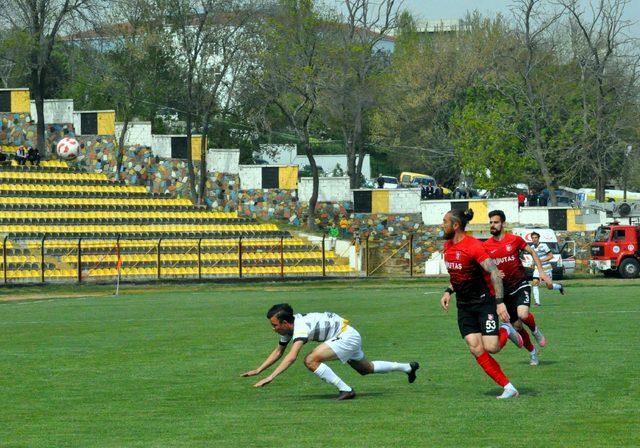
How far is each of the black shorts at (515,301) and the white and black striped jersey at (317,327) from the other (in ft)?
13.3

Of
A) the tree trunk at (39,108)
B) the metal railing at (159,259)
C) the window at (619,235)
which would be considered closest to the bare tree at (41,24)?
the tree trunk at (39,108)

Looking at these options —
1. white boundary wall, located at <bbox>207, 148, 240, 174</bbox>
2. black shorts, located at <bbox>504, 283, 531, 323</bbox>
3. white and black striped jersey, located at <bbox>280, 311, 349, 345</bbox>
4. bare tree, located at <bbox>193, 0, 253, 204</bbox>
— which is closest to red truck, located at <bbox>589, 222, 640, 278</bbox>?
white boundary wall, located at <bbox>207, 148, 240, 174</bbox>

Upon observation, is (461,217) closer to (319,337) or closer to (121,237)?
(319,337)

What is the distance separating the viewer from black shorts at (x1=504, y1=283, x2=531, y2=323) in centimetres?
1728

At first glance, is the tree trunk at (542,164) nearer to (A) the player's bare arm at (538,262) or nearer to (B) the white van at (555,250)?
(B) the white van at (555,250)

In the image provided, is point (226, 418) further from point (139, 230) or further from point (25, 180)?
point (25, 180)

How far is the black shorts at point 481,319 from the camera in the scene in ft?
45.4

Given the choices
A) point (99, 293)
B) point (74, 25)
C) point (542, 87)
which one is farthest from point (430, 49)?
point (99, 293)

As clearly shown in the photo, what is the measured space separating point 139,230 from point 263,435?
41588 millimetres

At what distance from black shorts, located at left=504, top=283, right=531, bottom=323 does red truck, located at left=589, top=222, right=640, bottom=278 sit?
37488mm

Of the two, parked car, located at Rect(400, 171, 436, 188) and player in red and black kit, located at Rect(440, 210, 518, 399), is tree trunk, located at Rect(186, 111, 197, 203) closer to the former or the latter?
parked car, located at Rect(400, 171, 436, 188)

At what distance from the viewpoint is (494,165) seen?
67.4 meters

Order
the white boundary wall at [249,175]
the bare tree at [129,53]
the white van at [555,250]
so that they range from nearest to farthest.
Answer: the white van at [555,250] → the bare tree at [129,53] → the white boundary wall at [249,175]

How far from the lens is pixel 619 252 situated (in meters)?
53.7
